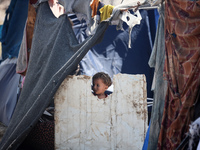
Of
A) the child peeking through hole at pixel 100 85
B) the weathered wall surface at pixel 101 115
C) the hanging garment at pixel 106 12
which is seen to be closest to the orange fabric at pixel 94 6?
the hanging garment at pixel 106 12

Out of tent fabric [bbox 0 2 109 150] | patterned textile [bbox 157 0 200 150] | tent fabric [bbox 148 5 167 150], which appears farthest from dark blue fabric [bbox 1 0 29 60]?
patterned textile [bbox 157 0 200 150]

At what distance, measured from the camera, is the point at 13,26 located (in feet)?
13.4

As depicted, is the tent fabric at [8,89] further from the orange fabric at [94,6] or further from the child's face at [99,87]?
the orange fabric at [94,6]

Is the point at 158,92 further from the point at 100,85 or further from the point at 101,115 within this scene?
the point at 100,85

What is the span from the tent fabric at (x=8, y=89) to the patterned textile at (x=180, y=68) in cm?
289

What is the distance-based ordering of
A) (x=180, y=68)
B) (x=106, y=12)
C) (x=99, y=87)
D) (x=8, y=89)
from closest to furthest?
(x=180, y=68), (x=106, y=12), (x=99, y=87), (x=8, y=89)

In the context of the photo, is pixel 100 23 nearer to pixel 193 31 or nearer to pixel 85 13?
pixel 85 13

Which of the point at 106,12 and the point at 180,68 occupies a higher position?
the point at 106,12

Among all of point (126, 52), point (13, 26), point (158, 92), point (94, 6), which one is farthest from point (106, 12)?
point (13, 26)

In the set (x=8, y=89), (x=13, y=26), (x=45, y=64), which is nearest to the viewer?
(x=45, y=64)

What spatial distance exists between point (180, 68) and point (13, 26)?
321 centimetres

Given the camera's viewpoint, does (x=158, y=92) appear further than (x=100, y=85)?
No

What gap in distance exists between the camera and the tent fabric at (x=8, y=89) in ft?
13.1

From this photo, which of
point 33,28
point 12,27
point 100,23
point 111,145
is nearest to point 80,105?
point 111,145
